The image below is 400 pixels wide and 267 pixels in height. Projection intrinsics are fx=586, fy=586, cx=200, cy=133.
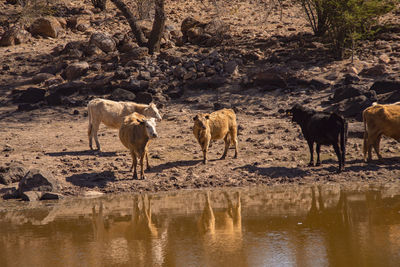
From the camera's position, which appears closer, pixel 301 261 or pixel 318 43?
pixel 301 261

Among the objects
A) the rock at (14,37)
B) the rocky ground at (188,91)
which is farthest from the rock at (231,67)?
the rock at (14,37)

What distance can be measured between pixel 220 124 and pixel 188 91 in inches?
245

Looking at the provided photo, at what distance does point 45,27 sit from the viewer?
1002 inches

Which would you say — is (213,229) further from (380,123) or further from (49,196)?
(380,123)

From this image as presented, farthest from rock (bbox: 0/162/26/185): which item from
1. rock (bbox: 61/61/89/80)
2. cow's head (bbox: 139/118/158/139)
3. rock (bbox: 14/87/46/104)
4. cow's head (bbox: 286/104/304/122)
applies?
rock (bbox: 61/61/89/80)

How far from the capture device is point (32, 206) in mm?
11258

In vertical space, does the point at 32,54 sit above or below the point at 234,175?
above

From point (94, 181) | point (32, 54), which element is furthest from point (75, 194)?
point (32, 54)

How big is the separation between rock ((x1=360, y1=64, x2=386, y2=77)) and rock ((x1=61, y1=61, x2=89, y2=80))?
32.7 feet

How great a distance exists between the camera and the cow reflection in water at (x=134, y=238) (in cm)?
751

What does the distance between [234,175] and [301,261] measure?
233 inches

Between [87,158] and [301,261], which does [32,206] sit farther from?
[301,261]

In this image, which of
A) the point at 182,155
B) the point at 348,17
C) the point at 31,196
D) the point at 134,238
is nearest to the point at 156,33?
the point at 348,17

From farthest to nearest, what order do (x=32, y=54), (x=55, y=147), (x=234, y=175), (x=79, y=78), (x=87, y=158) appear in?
(x=32, y=54), (x=79, y=78), (x=55, y=147), (x=87, y=158), (x=234, y=175)
